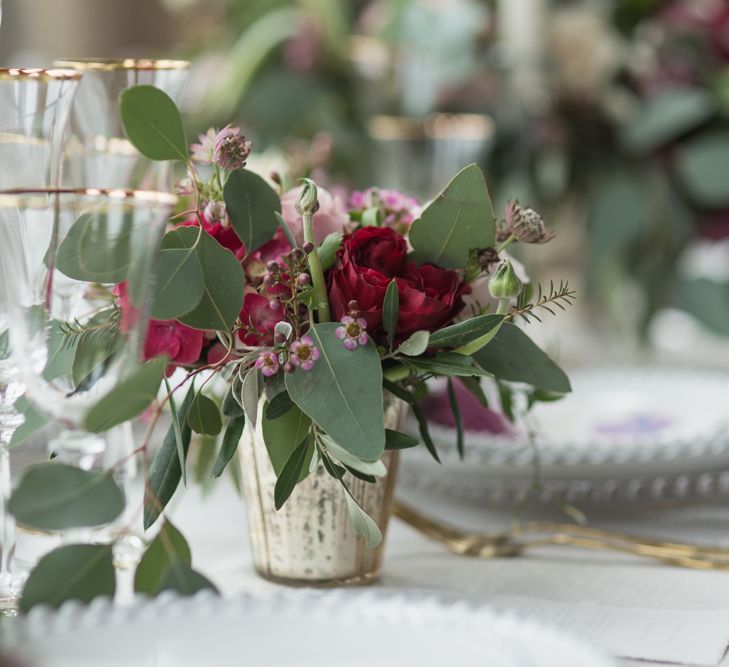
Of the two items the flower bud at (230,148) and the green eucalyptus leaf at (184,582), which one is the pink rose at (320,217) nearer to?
the flower bud at (230,148)

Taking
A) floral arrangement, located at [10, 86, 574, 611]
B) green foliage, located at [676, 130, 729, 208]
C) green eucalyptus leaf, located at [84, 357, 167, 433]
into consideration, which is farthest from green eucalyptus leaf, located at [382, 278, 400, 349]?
green foliage, located at [676, 130, 729, 208]

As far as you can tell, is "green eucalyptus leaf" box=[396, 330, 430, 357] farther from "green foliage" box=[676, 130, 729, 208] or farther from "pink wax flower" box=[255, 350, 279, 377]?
"green foliage" box=[676, 130, 729, 208]

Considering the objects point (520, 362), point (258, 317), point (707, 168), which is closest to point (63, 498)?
point (258, 317)

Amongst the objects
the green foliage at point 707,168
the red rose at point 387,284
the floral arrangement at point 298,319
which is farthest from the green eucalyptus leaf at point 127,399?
the green foliage at point 707,168

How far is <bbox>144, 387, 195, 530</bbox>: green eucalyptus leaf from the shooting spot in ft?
1.62

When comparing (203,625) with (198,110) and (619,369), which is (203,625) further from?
(198,110)

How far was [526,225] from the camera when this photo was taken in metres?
0.52

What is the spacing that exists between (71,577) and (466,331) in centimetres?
20

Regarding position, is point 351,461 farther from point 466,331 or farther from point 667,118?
point 667,118

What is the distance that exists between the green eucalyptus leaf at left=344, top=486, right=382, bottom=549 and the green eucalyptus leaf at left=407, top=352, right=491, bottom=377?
69 millimetres

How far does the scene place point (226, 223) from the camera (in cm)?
53

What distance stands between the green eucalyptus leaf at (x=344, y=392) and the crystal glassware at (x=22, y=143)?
0.40ft

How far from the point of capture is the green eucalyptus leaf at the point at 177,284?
476mm

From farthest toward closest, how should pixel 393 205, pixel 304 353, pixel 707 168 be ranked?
pixel 707 168, pixel 393 205, pixel 304 353
